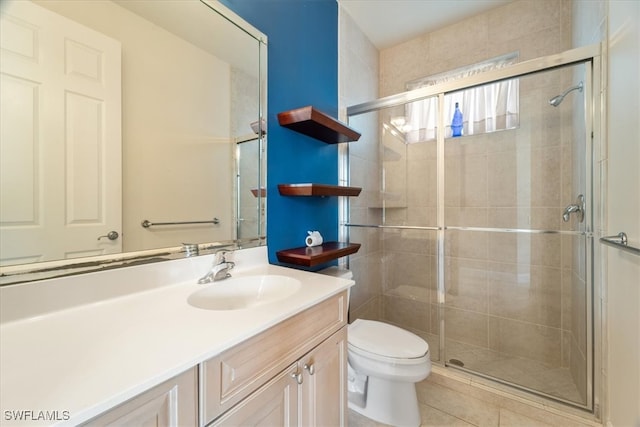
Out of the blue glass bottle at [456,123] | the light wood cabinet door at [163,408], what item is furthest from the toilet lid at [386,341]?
the blue glass bottle at [456,123]

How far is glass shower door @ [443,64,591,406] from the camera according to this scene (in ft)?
5.16

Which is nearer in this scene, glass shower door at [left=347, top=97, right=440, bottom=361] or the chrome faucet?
the chrome faucet

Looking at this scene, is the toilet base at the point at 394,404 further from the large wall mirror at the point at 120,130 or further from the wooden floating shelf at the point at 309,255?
the large wall mirror at the point at 120,130

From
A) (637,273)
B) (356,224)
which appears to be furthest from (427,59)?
(637,273)

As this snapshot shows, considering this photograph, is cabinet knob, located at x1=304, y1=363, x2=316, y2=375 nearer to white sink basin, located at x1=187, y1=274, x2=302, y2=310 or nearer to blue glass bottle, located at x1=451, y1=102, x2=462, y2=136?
white sink basin, located at x1=187, y1=274, x2=302, y2=310

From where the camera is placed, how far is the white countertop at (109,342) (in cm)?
40

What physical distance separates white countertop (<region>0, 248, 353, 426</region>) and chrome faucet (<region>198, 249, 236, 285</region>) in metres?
0.12

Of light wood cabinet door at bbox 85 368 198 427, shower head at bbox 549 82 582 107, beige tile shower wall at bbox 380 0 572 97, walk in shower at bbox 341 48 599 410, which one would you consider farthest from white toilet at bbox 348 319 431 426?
beige tile shower wall at bbox 380 0 572 97

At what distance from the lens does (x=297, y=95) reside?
1544 millimetres

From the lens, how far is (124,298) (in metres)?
0.81

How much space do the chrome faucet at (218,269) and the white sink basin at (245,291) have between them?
2 centimetres

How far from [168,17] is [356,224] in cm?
168

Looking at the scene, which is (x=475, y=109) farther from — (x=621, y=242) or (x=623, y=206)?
(x=621, y=242)

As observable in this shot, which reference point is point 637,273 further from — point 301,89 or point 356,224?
point 301,89
